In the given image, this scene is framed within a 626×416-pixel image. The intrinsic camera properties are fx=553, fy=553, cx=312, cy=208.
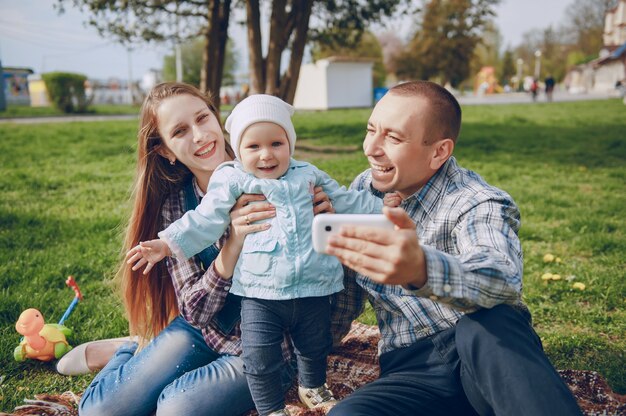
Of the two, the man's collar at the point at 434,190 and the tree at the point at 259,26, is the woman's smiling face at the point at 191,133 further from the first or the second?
the tree at the point at 259,26

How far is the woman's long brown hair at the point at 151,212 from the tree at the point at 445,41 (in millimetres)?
44326

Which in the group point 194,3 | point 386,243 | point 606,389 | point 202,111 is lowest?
point 606,389

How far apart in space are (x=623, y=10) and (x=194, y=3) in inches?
2250

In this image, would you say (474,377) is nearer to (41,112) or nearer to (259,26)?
(259,26)

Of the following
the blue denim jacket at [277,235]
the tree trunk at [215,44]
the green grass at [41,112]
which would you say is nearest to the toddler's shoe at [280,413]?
the blue denim jacket at [277,235]

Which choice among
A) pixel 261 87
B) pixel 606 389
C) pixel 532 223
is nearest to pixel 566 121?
pixel 261 87

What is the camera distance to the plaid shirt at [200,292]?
2549 millimetres

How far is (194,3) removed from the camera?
450 inches

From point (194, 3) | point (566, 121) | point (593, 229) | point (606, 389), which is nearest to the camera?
point (606, 389)

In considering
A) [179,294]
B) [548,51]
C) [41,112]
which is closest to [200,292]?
[179,294]

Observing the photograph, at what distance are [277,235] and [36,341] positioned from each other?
1882mm

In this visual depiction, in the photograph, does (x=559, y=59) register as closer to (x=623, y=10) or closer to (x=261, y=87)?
(x=623, y=10)

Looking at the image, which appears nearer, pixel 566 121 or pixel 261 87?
pixel 261 87

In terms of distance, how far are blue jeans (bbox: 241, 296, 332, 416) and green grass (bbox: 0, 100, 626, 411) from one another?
136cm
